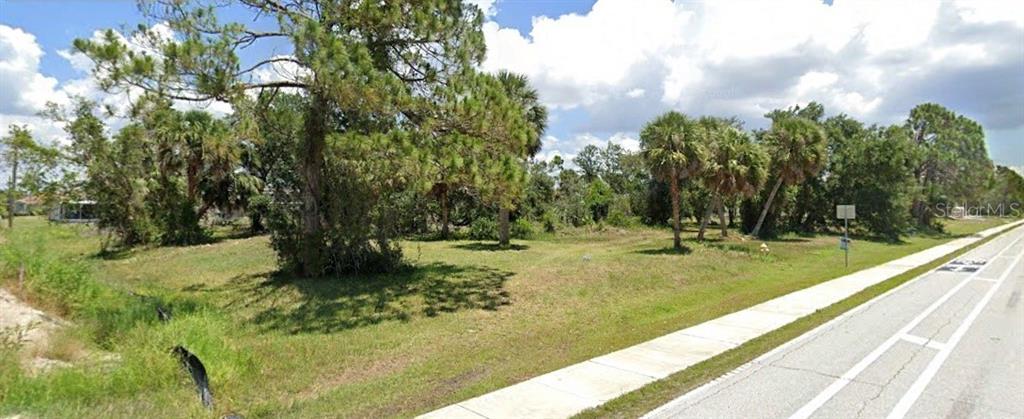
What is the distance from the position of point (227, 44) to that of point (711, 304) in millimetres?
11936

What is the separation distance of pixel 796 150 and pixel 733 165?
763 cm

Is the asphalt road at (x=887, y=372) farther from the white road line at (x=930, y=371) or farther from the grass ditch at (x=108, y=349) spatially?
the grass ditch at (x=108, y=349)

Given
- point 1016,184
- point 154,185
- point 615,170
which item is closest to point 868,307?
point 154,185

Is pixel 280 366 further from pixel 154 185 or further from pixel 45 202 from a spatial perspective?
pixel 45 202

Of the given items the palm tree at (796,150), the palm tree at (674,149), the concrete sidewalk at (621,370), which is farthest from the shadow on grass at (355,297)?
the palm tree at (796,150)

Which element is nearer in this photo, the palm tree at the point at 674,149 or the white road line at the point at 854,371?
the white road line at the point at 854,371

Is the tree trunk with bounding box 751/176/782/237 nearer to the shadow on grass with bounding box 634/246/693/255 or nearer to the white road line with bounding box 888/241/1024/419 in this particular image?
the shadow on grass with bounding box 634/246/693/255

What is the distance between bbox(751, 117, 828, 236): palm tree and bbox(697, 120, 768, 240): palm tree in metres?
4.66

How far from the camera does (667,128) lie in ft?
70.8

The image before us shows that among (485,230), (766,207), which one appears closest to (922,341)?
(485,230)

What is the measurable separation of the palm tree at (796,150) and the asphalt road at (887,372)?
21.3 metres

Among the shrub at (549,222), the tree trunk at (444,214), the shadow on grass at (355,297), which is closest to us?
the shadow on grass at (355,297)

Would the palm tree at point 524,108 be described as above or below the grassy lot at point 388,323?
above

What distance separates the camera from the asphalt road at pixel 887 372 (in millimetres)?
5238
